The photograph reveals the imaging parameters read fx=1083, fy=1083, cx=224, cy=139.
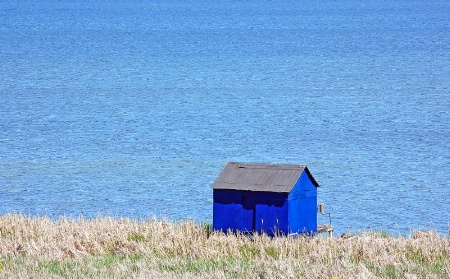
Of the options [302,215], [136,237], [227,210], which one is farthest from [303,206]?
[136,237]

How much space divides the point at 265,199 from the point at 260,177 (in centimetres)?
39

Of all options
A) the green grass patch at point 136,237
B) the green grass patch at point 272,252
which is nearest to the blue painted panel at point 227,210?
the green grass patch at point 272,252

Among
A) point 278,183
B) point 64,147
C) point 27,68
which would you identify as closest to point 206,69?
point 27,68

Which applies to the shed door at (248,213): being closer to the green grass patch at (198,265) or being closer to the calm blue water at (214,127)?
the green grass patch at (198,265)

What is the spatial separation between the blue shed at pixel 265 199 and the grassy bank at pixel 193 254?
0.28 m

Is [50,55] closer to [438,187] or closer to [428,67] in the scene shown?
[428,67]

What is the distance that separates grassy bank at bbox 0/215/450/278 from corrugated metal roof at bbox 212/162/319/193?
2.40ft

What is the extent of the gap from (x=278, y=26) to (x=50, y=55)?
52303 mm

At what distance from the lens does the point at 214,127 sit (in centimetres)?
3825

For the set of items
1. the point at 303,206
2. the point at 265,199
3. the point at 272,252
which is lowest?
the point at 272,252

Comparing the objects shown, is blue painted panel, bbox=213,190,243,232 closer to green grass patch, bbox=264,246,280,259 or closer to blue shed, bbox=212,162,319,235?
blue shed, bbox=212,162,319,235

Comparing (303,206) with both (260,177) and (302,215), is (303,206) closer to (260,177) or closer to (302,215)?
(302,215)

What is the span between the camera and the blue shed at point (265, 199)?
1555cm

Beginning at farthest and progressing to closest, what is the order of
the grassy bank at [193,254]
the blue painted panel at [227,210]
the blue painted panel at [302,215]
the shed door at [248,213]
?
the blue painted panel at [227,210], the shed door at [248,213], the blue painted panel at [302,215], the grassy bank at [193,254]
